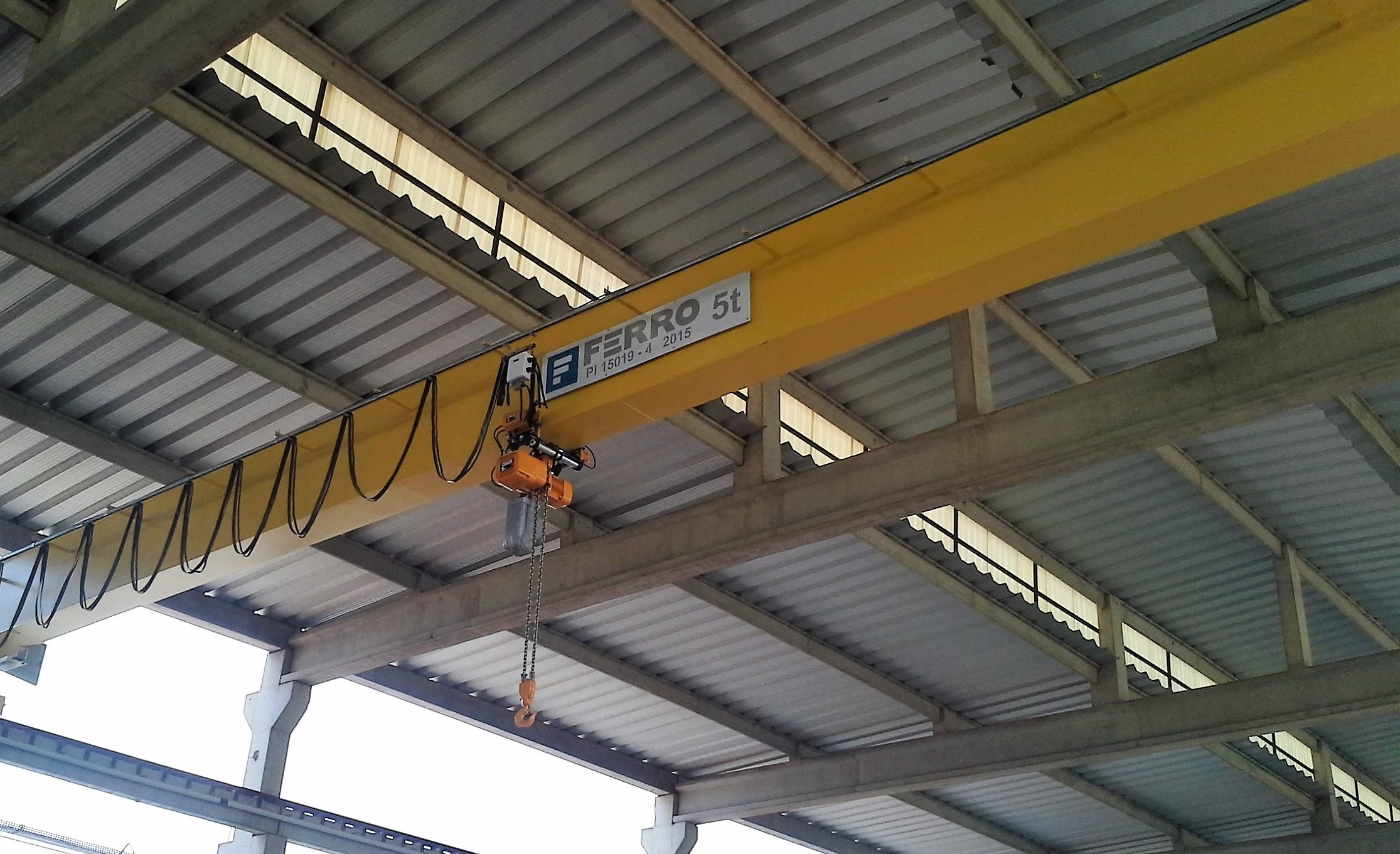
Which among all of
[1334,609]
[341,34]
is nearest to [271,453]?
[341,34]

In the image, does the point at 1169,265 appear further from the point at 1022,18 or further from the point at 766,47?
the point at 766,47

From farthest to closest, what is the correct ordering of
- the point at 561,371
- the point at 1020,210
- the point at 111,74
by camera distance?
the point at 561,371 → the point at 1020,210 → the point at 111,74

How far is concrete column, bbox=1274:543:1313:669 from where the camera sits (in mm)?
14703

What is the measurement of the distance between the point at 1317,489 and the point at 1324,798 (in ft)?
26.1

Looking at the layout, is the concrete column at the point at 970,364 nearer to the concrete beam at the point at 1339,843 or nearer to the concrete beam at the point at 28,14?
the concrete beam at the point at 28,14

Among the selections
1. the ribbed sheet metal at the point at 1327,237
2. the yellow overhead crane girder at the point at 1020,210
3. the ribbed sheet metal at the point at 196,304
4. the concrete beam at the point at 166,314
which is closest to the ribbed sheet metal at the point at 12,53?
the ribbed sheet metal at the point at 196,304

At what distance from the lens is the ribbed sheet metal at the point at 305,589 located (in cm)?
1516

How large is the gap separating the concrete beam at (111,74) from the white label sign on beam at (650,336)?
3.14m

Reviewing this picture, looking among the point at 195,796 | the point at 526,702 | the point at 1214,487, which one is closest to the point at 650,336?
the point at 526,702

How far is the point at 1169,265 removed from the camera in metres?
12.3

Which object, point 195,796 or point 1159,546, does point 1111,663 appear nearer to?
point 1159,546

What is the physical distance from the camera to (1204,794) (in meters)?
22.2

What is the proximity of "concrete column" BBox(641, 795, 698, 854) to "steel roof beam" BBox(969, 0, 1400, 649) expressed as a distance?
374 inches

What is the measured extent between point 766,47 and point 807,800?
12.1 m
